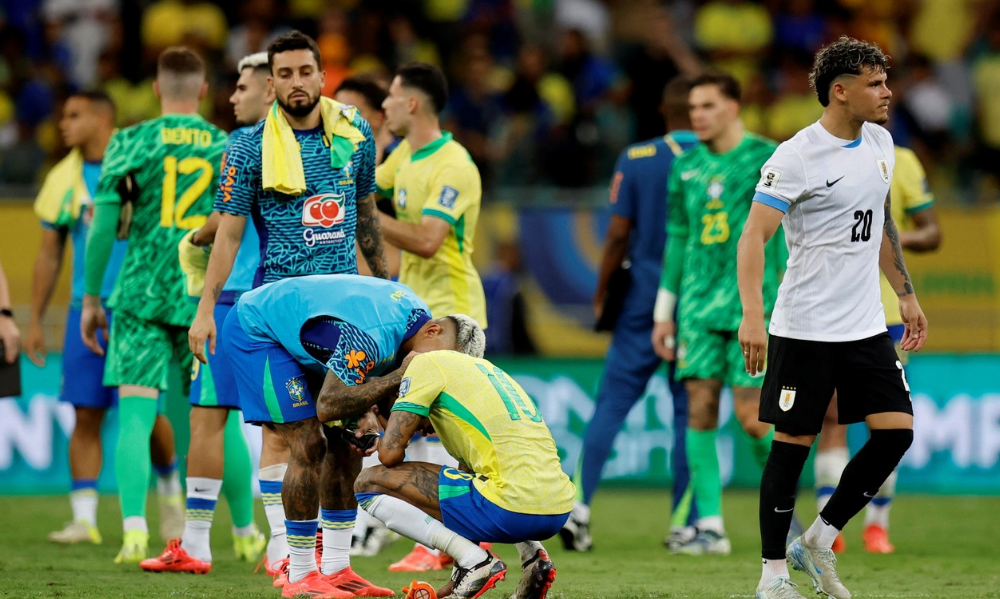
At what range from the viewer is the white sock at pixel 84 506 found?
356 inches

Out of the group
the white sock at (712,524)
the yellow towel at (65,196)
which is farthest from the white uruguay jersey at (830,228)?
the yellow towel at (65,196)

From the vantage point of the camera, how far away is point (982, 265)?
564 inches

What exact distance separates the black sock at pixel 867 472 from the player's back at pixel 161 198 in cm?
383

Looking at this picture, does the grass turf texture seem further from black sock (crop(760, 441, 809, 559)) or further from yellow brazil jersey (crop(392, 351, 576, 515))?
yellow brazil jersey (crop(392, 351, 576, 515))

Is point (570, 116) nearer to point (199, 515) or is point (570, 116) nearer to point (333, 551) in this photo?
point (199, 515)

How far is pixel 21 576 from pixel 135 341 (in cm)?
155

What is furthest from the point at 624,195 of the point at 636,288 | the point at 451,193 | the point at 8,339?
the point at 8,339

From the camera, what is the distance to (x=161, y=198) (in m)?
8.15

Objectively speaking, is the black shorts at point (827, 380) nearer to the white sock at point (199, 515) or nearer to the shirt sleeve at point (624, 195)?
the white sock at point (199, 515)

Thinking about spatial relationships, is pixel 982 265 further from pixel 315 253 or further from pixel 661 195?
pixel 315 253

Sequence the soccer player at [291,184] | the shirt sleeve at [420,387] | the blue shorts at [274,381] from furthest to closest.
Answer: the soccer player at [291,184] → the blue shorts at [274,381] → the shirt sleeve at [420,387]

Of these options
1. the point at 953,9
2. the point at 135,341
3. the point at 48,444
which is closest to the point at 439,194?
the point at 135,341

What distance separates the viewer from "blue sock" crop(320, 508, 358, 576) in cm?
627

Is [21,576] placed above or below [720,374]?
below
